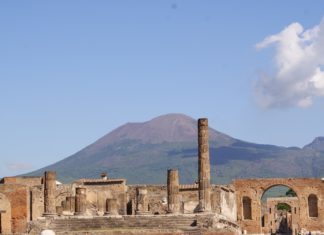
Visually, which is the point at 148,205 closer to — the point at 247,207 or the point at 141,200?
the point at 141,200

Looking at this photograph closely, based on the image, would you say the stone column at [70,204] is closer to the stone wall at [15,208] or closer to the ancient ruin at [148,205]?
the ancient ruin at [148,205]

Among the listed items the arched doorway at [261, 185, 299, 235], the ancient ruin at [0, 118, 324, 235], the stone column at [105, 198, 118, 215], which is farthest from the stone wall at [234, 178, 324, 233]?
the stone column at [105, 198, 118, 215]

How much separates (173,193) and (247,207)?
15711 mm

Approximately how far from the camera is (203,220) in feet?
140

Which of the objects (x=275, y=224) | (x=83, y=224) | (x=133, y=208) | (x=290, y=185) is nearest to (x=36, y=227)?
(x=83, y=224)

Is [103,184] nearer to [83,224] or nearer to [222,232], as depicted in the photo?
[83,224]

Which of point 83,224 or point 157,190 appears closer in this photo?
point 83,224

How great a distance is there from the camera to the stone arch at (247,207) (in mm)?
62281

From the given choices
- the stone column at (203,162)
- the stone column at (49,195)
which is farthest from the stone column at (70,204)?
the stone column at (203,162)

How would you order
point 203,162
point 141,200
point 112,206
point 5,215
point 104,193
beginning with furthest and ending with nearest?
point 104,193
point 141,200
point 112,206
point 5,215
point 203,162

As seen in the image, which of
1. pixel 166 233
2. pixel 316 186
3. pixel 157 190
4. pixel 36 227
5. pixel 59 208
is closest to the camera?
pixel 166 233

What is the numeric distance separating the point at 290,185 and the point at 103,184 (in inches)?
539

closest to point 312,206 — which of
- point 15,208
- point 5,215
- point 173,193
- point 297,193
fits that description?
point 297,193

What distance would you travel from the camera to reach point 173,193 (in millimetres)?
47781
